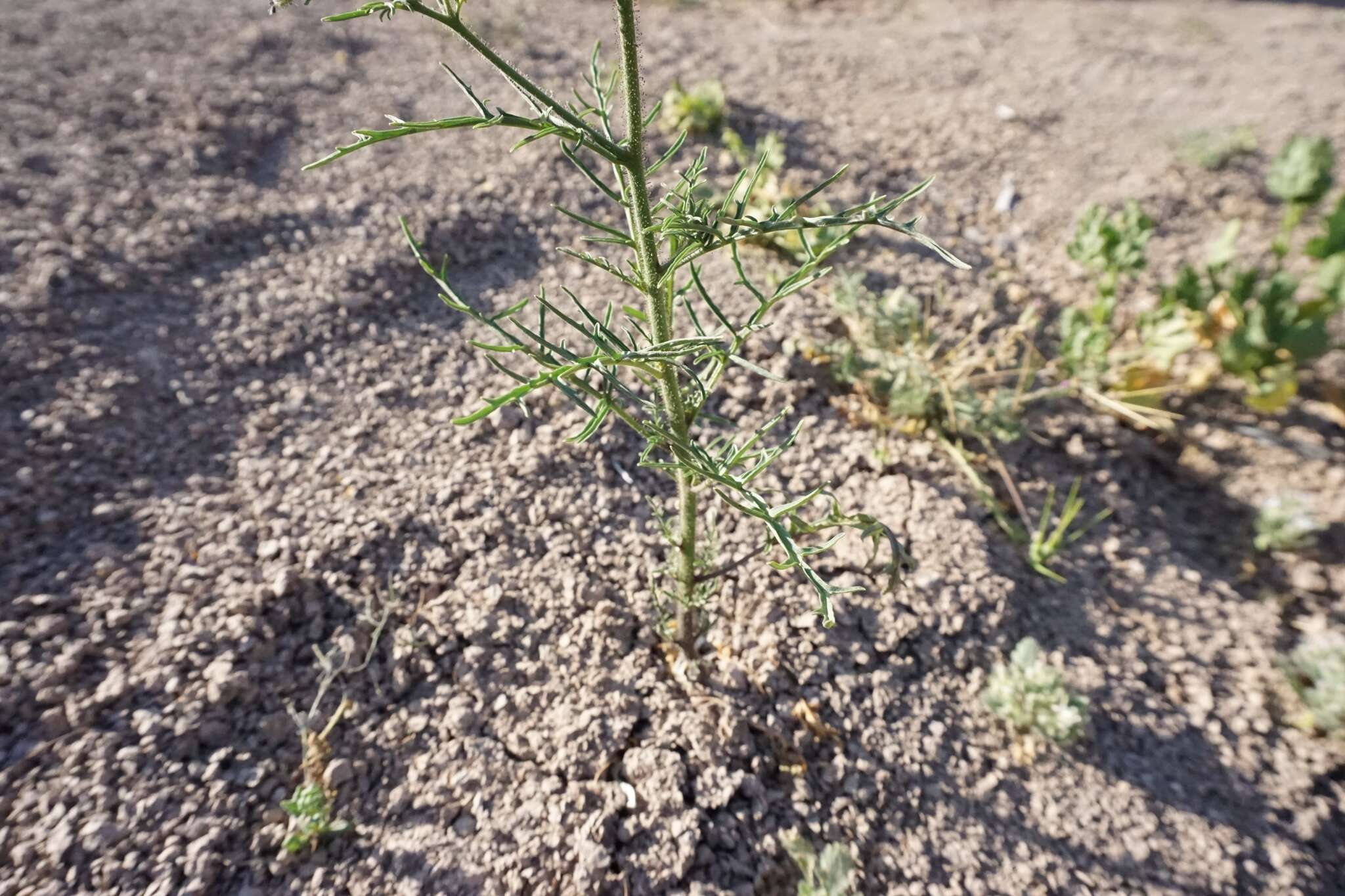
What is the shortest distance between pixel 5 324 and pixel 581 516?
190cm

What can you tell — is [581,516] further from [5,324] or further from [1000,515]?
[5,324]

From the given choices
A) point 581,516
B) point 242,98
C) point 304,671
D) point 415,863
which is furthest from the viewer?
point 242,98

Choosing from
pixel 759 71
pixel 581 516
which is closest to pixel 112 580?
pixel 581 516

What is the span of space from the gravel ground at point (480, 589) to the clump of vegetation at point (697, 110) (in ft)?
0.55

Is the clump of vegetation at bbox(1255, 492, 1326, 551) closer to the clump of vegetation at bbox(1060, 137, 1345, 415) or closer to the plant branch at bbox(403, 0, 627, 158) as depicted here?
the clump of vegetation at bbox(1060, 137, 1345, 415)

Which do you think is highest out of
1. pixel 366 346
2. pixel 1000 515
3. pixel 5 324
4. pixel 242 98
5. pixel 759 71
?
pixel 242 98

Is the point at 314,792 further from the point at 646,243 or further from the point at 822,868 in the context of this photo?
the point at 646,243

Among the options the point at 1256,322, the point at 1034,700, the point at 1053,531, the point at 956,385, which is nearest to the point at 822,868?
the point at 1034,700

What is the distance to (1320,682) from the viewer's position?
6.23 feet

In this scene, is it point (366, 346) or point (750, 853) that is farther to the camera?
point (366, 346)

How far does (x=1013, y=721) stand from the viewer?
175 cm

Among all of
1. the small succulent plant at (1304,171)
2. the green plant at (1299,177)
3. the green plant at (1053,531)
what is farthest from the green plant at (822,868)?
the small succulent plant at (1304,171)

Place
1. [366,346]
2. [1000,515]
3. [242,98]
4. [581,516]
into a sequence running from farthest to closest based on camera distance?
[242,98] → [366,346] → [1000,515] → [581,516]

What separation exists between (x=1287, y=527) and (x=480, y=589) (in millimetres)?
2400
